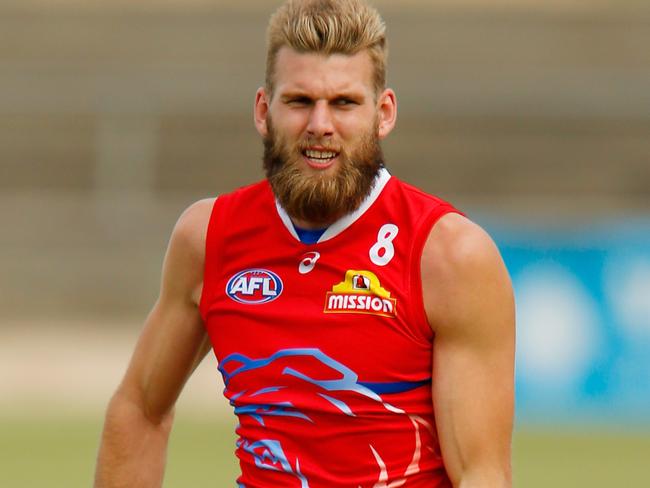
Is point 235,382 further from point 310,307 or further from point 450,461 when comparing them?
point 450,461

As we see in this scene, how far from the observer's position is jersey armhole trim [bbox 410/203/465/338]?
3979mm

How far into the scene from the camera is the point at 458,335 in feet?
13.0

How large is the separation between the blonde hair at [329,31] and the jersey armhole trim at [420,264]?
39 cm

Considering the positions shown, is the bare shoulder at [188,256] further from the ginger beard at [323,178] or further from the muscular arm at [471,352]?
the muscular arm at [471,352]

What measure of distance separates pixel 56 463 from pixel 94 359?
421 centimetres

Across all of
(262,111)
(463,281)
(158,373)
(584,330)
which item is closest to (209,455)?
(584,330)

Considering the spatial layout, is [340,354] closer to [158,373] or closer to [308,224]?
[308,224]

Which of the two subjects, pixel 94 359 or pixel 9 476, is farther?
pixel 94 359

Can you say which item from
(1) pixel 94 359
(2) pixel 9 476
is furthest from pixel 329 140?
(1) pixel 94 359

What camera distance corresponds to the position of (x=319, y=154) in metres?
4.04

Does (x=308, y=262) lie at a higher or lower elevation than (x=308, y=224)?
lower

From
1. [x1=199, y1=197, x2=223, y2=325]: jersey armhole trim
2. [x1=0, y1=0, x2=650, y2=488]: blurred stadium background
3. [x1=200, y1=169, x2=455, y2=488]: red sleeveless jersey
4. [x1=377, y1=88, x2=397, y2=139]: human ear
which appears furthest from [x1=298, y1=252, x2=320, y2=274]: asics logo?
[x1=0, y1=0, x2=650, y2=488]: blurred stadium background

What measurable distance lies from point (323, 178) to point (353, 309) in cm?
37

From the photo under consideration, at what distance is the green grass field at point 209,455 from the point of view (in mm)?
10453
